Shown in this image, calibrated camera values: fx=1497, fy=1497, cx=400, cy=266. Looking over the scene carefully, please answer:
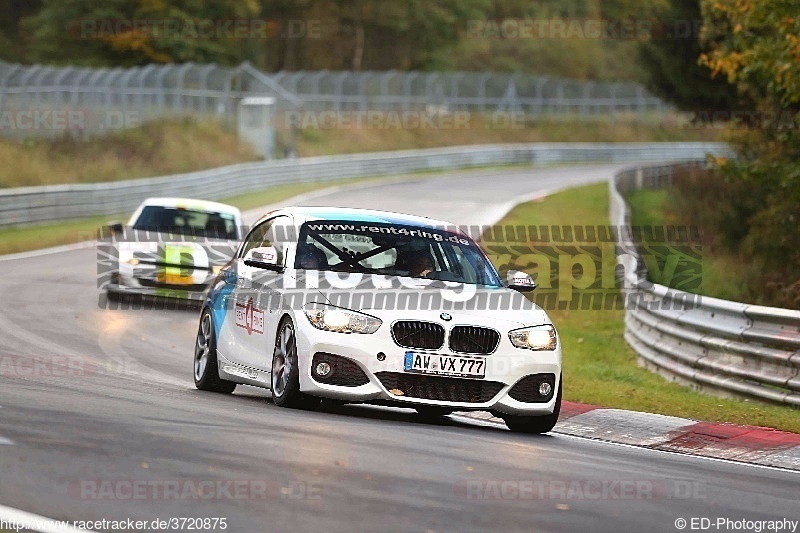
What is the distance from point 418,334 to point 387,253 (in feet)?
4.50

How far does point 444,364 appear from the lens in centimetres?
1038

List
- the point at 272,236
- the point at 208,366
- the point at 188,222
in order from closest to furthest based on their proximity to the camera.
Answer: the point at 272,236
the point at 208,366
the point at 188,222

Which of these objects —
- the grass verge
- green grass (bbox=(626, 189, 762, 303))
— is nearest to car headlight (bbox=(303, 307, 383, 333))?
green grass (bbox=(626, 189, 762, 303))

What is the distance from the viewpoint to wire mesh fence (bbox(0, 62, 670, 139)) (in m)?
44.5

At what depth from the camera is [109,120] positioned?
156ft

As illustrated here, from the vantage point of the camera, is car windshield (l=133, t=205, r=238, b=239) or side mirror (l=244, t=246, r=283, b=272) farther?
car windshield (l=133, t=205, r=238, b=239)

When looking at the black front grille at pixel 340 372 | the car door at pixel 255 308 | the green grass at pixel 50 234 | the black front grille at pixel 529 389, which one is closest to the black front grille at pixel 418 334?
the black front grille at pixel 340 372

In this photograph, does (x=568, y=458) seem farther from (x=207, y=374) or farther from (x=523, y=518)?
(x=207, y=374)

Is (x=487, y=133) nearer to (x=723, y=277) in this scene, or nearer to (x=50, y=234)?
(x=50, y=234)

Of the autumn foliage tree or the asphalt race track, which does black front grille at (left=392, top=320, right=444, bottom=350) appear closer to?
the asphalt race track

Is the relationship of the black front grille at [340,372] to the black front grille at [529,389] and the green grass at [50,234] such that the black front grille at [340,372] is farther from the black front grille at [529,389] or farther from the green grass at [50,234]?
the green grass at [50,234]

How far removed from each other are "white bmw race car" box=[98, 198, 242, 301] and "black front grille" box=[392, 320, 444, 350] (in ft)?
36.0

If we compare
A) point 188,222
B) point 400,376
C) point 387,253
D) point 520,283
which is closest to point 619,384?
point 520,283

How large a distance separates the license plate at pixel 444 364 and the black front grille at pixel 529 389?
1.17 ft
